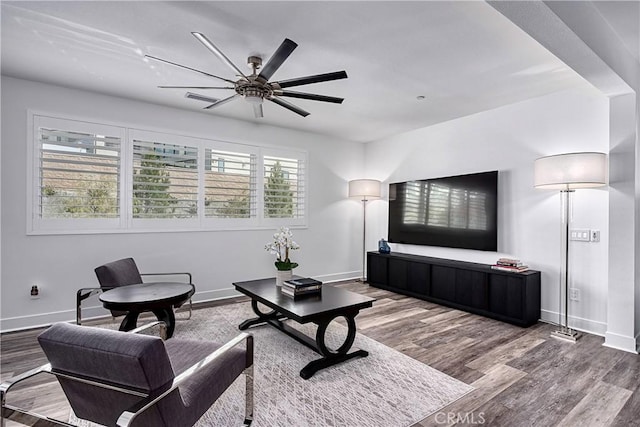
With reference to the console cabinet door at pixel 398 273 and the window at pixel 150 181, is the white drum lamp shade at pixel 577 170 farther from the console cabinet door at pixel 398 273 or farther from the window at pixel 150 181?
the window at pixel 150 181

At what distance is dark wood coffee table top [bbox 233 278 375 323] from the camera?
8.14 feet

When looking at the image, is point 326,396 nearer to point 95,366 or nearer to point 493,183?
point 95,366

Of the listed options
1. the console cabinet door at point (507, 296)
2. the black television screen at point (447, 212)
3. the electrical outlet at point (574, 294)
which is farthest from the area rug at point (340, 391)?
the black television screen at point (447, 212)

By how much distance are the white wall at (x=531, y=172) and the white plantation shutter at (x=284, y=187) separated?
2.09 meters

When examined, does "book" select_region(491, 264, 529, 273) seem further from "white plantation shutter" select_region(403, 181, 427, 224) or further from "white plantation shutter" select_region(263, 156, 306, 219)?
"white plantation shutter" select_region(263, 156, 306, 219)

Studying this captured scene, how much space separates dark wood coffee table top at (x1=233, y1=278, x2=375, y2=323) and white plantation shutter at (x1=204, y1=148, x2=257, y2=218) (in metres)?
1.72

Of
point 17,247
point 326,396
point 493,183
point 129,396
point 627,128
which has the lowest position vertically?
point 326,396

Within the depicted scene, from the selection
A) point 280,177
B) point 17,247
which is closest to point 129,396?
point 17,247

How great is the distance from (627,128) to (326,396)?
3.62 m

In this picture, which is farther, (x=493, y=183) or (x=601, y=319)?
(x=493, y=183)

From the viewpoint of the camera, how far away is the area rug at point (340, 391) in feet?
6.45

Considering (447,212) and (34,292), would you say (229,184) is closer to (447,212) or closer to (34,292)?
(34,292)

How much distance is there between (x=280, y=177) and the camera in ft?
17.1

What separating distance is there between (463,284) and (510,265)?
0.61 metres
